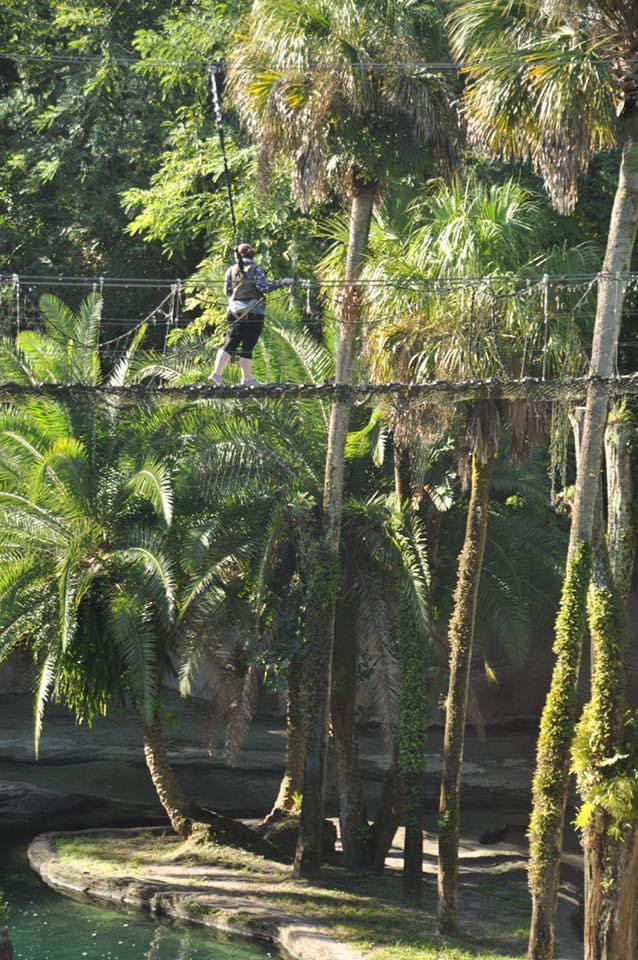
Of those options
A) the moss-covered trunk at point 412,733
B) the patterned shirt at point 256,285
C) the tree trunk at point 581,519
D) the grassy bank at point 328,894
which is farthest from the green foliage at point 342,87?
the grassy bank at point 328,894

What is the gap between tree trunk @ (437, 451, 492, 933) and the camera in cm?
1683

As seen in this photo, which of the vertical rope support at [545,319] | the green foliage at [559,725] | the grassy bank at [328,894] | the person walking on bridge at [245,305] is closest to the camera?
the green foliage at [559,725]

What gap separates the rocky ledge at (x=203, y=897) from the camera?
1681cm

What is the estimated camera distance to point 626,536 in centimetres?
1507

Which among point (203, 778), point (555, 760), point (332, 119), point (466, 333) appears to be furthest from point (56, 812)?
point (332, 119)

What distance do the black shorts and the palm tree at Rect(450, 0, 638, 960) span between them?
3886 millimetres

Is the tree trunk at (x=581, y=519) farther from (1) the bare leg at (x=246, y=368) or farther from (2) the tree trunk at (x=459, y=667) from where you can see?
(1) the bare leg at (x=246, y=368)

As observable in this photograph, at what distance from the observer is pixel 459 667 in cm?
1691

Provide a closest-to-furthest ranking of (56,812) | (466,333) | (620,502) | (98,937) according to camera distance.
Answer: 1. (620,502)
2. (466,333)
3. (98,937)
4. (56,812)

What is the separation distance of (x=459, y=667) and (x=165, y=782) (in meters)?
5.81

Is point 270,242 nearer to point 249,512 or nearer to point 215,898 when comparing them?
point 249,512

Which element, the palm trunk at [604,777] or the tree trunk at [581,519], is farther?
the tree trunk at [581,519]

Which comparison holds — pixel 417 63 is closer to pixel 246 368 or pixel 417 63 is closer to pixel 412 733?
pixel 246 368

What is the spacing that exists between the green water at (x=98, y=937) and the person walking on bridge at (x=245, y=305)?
6820 mm
